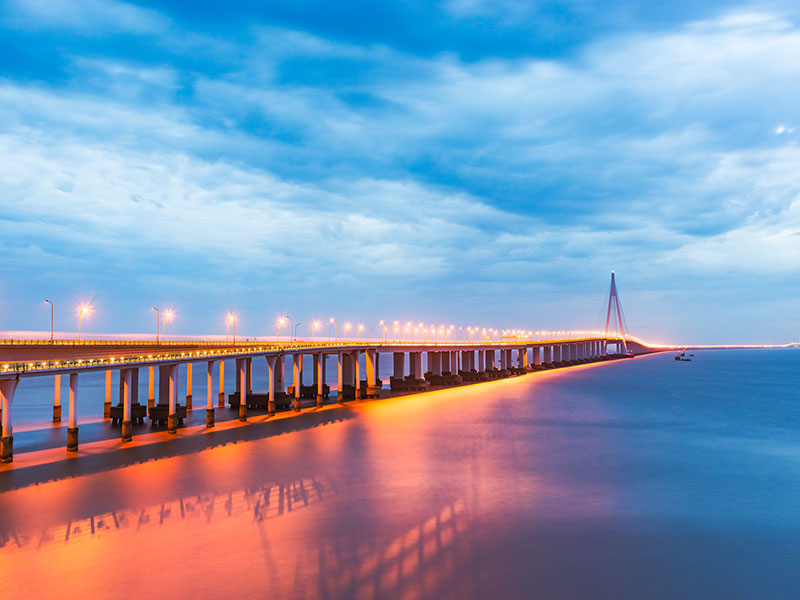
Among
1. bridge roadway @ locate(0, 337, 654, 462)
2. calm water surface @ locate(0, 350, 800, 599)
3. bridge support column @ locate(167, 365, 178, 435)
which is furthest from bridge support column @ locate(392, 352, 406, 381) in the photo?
bridge support column @ locate(167, 365, 178, 435)

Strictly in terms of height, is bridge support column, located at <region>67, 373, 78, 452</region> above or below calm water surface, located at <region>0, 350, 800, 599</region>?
above

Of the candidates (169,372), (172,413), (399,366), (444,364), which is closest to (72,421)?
(172,413)

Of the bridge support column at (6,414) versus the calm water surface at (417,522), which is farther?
the bridge support column at (6,414)

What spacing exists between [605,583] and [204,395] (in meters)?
79.3

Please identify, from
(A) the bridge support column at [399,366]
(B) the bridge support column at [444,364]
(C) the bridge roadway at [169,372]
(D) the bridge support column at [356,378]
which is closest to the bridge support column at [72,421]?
(C) the bridge roadway at [169,372]

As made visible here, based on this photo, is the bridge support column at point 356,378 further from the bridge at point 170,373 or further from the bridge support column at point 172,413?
the bridge support column at point 172,413

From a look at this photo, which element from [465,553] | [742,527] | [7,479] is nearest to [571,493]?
[742,527]

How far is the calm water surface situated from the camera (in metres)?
19.6

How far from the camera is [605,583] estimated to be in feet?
64.6

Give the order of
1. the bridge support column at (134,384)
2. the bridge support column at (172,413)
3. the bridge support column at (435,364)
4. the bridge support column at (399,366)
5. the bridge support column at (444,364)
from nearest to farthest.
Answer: the bridge support column at (172,413) < the bridge support column at (134,384) < the bridge support column at (399,366) < the bridge support column at (435,364) < the bridge support column at (444,364)

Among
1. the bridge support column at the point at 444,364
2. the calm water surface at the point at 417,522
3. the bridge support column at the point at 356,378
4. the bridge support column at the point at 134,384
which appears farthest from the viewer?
the bridge support column at the point at 444,364

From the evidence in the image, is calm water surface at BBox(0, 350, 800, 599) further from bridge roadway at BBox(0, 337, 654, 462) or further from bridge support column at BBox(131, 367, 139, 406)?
bridge support column at BBox(131, 367, 139, 406)

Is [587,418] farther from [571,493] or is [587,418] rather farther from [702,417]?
[571,493]

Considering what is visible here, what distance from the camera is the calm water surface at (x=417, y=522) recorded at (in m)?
19.6
